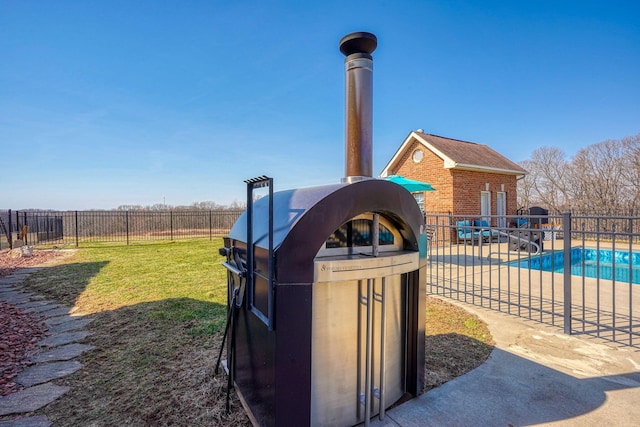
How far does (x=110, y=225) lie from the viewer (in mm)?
16484

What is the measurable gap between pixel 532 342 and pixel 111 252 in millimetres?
12818

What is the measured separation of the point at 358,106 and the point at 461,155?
13.2 meters

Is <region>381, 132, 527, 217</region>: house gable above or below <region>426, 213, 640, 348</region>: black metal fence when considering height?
above

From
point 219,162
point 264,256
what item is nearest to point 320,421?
point 264,256

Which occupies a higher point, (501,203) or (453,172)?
(453,172)

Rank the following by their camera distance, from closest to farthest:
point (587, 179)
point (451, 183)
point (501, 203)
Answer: point (451, 183) → point (501, 203) → point (587, 179)

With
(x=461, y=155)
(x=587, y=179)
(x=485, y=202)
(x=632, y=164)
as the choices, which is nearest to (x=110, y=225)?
(x=461, y=155)

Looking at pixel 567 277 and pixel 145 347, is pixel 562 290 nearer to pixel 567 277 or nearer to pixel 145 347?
pixel 567 277

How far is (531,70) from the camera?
11453mm

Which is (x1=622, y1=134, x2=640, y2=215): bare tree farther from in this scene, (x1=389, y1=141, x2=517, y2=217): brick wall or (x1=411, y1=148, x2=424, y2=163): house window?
(x1=411, y1=148, x2=424, y2=163): house window

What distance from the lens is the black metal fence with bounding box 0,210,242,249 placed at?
13.8m

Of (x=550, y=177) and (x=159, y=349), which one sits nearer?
(x=159, y=349)

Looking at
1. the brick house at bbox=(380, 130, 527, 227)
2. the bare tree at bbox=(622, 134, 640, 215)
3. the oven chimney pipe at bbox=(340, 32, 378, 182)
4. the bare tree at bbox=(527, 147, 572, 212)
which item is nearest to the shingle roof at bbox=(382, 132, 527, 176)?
the brick house at bbox=(380, 130, 527, 227)

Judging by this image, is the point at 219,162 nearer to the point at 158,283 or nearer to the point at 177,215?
the point at 177,215
